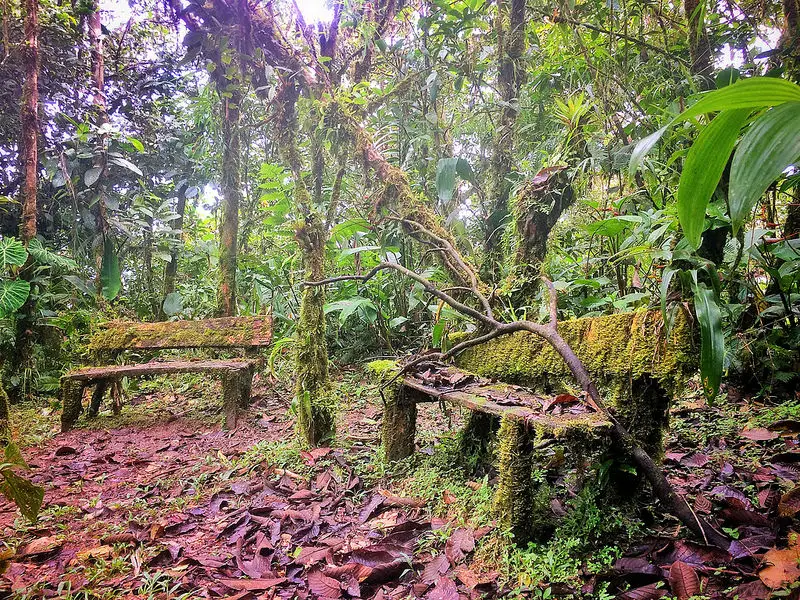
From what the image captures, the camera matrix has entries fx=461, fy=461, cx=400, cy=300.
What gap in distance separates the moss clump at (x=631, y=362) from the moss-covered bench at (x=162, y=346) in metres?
2.87

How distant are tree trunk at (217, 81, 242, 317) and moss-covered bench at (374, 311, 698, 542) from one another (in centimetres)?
371

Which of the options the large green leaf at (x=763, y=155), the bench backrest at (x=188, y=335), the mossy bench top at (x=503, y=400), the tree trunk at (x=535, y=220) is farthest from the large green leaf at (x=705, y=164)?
the bench backrest at (x=188, y=335)

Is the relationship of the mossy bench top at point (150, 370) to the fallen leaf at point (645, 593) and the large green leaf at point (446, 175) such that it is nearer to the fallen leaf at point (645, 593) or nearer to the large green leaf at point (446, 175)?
the large green leaf at point (446, 175)

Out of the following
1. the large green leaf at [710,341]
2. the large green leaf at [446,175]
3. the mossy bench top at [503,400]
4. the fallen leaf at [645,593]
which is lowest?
the fallen leaf at [645,593]

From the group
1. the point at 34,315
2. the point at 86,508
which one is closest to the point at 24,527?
the point at 86,508

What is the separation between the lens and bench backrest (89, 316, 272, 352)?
4773 millimetres

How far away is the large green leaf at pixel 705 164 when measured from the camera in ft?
2.37

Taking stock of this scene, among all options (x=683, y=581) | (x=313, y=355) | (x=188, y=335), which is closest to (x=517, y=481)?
(x=683, y=581)

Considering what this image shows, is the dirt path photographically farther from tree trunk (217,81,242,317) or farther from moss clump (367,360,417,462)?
tree trunk (217,81,242,317)

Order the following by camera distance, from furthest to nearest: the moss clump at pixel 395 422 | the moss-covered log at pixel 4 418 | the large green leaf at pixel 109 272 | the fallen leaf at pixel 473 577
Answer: the large green leaf at pixel 109 272
the moss-covered log at pixel 4 418
the moss clump at pixel 395 422
the fallen leaf at pixel 473 577

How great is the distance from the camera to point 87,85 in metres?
6.47

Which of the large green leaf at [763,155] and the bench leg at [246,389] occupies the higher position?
the large green leaf at [763,155]

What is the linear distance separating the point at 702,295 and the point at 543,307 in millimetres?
1124

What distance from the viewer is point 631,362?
6.63 feet
